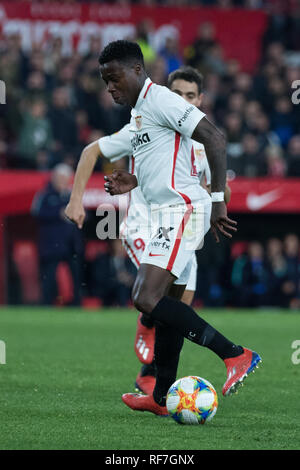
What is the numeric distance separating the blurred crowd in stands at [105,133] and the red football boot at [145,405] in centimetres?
935

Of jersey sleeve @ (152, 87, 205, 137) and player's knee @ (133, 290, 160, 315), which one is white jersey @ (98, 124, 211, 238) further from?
player's knee @ (133, 290, 160, 315)

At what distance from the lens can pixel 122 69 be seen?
6.16m

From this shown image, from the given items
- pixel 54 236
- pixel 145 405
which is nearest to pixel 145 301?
pixel 145 405

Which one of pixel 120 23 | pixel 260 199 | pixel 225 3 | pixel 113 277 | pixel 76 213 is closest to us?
pixel 76 213

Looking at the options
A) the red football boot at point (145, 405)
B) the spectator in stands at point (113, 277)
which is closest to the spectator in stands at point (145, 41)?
the spectator in stands at point (113, 277)

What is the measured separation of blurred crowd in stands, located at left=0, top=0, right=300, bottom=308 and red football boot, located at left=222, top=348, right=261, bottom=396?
9.80 metres

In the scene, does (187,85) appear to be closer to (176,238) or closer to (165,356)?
(176,238)

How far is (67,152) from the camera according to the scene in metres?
16.7

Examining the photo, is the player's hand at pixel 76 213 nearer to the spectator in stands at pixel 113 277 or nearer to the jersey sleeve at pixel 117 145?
the jersey sleeve at pixel 117 145

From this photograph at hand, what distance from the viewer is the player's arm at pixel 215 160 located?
19.5 feet

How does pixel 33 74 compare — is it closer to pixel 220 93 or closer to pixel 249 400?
pixel 220 93

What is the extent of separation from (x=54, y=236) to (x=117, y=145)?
342 inches

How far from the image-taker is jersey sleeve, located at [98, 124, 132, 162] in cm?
725

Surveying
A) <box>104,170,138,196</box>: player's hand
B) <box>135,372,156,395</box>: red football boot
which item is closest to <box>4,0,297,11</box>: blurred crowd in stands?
<box>135,372,156,395</box>: red football boot
